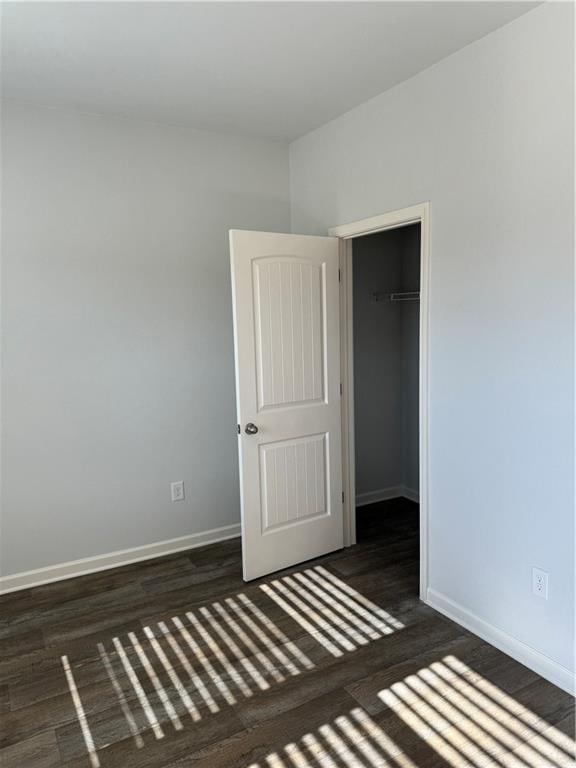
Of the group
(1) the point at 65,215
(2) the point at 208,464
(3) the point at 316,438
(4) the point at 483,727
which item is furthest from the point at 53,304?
(4) the point at 483,727

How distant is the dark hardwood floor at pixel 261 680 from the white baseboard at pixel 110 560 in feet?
0.22

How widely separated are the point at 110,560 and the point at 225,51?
291cm

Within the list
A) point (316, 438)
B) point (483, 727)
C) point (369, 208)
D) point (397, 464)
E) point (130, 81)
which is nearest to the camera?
point (483, 727)

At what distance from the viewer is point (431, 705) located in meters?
2.12

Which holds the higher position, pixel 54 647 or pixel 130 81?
pixel 130 81

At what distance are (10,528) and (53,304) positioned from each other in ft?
4.33

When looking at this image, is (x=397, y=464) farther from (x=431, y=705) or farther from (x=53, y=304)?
(x=53, y=304)

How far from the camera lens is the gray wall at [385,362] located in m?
4.26

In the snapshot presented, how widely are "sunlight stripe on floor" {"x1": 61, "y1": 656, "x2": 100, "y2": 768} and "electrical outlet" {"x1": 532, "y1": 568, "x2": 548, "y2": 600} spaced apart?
1838 millimetres

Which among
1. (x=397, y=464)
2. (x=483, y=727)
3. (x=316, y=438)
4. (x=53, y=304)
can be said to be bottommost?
(x=483, y=727)

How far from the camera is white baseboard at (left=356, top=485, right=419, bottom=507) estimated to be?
440cm

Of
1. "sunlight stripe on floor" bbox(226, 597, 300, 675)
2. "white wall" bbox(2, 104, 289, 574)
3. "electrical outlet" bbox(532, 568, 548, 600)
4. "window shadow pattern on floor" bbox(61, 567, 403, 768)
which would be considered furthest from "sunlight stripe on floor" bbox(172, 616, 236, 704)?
"electrical outlet" bbox(532, 568, 548, 600)

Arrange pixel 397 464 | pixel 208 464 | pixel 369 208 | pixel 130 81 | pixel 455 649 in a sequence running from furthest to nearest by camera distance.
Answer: pixel 397 464 < pixel 208 464 < pixel 369 208 < pixel 130 81 < pixel 455 649

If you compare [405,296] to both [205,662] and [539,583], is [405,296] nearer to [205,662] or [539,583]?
[539,583]
